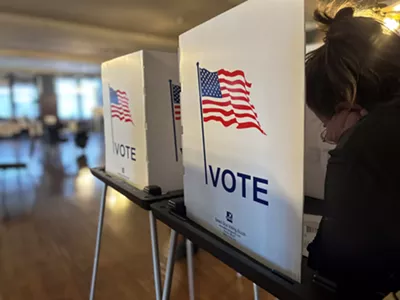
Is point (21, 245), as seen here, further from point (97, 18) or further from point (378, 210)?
point (97, 18)

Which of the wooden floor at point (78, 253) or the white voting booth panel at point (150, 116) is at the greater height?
the white voting booth panel at point (150, 116)

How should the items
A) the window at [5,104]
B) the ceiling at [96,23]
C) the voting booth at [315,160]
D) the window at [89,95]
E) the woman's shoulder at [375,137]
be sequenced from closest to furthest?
the woman's shoulder at [375,137], the voting booth at [315,160], the ceiling at [96,23], the window at [5,104], the window at [89,95]

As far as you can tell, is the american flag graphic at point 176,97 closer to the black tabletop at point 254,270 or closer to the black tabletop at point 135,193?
the black tabletop at point 135,193

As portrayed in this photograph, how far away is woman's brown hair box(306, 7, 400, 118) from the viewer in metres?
0.58

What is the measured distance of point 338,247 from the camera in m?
0.54

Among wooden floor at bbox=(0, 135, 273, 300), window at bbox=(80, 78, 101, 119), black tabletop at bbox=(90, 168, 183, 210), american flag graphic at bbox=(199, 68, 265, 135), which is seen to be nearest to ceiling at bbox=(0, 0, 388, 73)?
wooden floor at bbox=(0, 135, 273, 300)

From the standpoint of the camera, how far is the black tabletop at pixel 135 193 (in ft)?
3.51

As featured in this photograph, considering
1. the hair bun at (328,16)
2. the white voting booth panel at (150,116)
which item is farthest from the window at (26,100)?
the hair bun at (328,16)

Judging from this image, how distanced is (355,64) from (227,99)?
25 centimetres

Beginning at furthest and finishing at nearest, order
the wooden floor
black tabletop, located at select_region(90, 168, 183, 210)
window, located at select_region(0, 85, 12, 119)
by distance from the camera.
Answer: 1. window, located at select_region(0, 85, 12, 119)
2. the wooden floor
3. black tabletop, located at select_region(90, 168, 183, 210)

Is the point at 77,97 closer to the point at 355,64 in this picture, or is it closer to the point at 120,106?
the point at 120,106

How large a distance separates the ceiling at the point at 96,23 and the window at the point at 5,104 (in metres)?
4.90

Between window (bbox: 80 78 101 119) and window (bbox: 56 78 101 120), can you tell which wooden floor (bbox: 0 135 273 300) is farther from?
window (bbox: 80 78 101 119)

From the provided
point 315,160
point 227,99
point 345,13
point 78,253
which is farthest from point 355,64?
point 78,253
